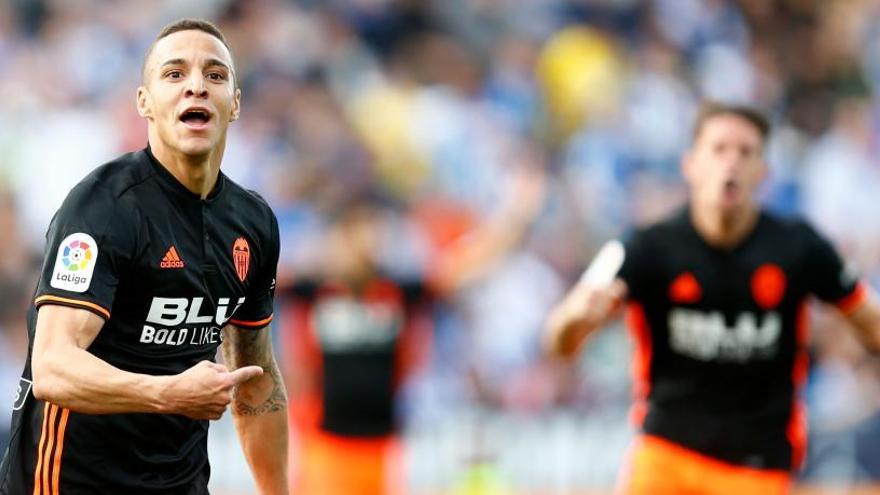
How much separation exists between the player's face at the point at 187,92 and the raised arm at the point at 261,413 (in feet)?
2.44

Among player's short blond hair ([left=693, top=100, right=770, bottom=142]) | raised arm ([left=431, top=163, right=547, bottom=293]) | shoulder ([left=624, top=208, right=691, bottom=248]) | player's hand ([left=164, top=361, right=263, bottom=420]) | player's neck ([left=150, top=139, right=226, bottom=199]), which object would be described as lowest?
player's hand ([left=164, top=361, right=263, bottom=420])

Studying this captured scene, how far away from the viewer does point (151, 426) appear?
15.1 ft

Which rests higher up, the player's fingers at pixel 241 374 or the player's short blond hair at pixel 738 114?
the player's short blond hair at pixel 738 114

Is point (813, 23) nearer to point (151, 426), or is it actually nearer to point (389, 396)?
point (389, 396)

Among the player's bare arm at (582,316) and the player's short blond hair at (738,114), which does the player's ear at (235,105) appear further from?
the player's short blond hair at (738,114)

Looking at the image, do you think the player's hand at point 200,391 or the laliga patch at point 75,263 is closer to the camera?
the player's hand at point 200,391

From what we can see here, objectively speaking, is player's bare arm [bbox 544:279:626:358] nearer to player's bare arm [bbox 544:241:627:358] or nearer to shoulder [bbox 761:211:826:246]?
player's bare arm [bbox 544:241:627:358]

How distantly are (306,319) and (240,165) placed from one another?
267 cm

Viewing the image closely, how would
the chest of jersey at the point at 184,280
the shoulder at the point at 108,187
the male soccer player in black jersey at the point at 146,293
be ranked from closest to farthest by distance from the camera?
the male soccer player in black jersey at the point at 146,293 < the shoulder at the point at 108,187 < the chest of jersey at the point at 184,280

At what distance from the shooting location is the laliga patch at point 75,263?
423 centimetres

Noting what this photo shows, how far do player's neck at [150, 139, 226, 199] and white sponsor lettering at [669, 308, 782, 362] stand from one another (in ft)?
9.84

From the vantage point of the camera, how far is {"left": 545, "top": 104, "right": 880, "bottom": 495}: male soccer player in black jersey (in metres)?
6.97

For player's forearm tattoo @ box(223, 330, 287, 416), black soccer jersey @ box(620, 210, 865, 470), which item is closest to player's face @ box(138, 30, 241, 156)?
player's forearm tattoo @ box(223, 330, 287, 416)

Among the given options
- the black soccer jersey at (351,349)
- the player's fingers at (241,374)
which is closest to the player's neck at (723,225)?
the black soccer jersey at (351,349)
